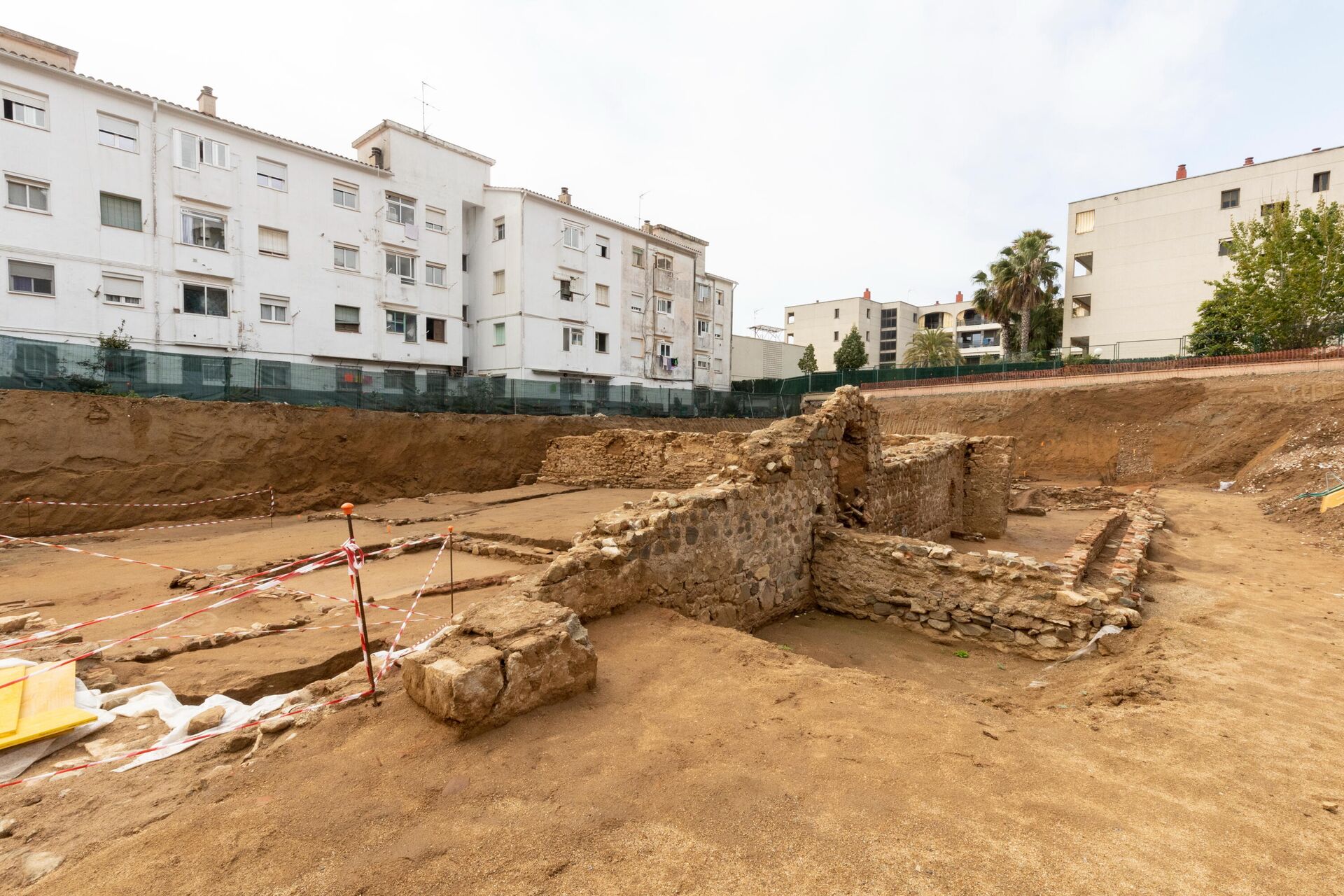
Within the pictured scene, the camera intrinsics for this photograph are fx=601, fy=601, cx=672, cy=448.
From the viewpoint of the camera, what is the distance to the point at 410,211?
2627 cm

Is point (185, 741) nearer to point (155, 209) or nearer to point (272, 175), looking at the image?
point (155, 209)

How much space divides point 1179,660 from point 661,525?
14.5 feet

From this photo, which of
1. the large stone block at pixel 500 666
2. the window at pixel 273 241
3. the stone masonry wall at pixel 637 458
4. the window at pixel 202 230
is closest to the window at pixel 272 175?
the window at pixel 273 241

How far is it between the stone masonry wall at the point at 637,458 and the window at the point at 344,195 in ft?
45.3

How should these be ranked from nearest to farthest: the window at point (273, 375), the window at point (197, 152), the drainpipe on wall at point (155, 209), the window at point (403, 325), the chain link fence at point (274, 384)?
the chain link fence at point (274, 384) → the window at point (273, 375) → the drainpipe on wall at point (155, 209) → the window at point (197, 152) → the window at point (403, 325)

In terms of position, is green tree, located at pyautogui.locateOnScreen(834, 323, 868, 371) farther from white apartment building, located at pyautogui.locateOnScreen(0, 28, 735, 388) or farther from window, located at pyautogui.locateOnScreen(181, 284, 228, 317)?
window, located at pyautogui.locateOnScreen(181, 284, 228, 317)

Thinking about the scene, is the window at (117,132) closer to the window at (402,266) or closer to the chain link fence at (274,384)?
the chain link fence at (274,384)

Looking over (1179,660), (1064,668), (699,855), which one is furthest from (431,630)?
(1179,660)

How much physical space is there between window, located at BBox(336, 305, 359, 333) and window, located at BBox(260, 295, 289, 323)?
1.83 meters

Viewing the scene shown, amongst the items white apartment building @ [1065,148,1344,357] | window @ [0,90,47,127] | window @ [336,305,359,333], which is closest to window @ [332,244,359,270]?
window @ [336,305,359,333]

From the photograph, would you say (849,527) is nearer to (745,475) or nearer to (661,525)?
(745,475)

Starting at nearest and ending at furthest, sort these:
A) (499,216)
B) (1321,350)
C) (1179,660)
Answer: (1179,660) < (1321,350) < (499,216)

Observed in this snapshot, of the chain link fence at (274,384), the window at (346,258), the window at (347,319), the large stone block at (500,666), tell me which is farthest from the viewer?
the window at (347,319)

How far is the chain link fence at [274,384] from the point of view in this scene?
13.0 m
